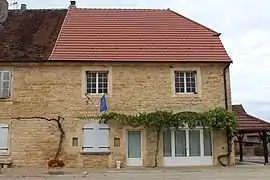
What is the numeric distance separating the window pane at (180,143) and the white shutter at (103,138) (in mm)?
3701

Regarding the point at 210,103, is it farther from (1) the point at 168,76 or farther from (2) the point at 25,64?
(2) the point at 25,64

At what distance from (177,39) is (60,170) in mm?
10245

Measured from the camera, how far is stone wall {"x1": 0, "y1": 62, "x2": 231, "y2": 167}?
22.7 meters

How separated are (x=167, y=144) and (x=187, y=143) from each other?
1.08 metres

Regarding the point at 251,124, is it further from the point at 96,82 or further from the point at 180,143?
the point at 96,82

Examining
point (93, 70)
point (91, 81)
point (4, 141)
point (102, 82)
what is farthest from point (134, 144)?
point (4, 141)

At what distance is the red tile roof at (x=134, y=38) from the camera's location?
23.9 metres

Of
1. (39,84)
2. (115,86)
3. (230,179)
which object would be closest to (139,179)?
(230,179)

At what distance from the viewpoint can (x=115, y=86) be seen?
23328mm

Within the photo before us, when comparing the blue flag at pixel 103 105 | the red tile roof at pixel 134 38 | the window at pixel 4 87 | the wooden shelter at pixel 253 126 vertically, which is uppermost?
the red tile roof at pixel 134 38

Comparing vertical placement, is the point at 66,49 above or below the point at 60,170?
above

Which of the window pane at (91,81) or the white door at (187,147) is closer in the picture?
the white door at (187,147)

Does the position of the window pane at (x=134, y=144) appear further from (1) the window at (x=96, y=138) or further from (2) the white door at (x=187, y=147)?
(2) the white door at (x=187, y=147)

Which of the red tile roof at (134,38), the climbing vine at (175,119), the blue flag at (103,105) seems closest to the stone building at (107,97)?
the red tile roof at (134,38)
